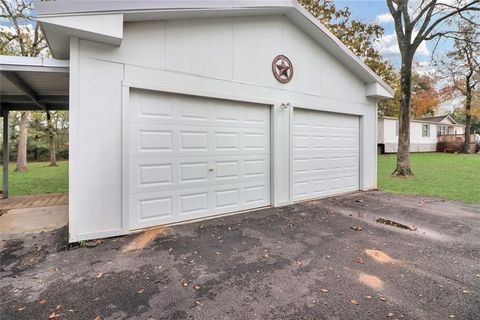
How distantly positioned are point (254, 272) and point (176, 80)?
11.6ft

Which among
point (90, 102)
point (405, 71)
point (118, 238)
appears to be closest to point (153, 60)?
point (90, 102)

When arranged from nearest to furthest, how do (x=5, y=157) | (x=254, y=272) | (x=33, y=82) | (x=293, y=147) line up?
(x=254, y=272) → (x=33, y=82) → (x=293, y=147) → (x=5, y=157)

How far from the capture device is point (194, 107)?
5.07m

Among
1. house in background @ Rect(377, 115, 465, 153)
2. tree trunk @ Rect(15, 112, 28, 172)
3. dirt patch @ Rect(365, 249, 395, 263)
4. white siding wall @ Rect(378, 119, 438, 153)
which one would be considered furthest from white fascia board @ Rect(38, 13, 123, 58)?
white siding wall @ Rect(378, 119, 438, 153)

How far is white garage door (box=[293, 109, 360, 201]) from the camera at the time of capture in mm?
6660

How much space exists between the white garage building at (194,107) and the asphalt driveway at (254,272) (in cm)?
77

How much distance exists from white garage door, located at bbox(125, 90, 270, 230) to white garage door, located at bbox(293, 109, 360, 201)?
1.03 metres

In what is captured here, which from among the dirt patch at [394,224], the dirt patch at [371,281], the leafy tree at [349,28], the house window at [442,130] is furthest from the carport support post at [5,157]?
the house window at [442,130]

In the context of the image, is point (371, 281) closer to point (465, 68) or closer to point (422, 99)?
point (465, 68)

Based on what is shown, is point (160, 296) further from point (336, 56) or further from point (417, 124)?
point (417, 124)

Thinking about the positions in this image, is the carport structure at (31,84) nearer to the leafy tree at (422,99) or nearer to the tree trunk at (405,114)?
the tree trunk at (405,114)

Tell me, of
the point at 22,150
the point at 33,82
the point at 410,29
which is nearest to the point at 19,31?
the point at 22,150

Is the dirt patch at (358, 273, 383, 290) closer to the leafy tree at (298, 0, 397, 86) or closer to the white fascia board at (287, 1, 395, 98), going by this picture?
the white fascia board at (287, 1, 395, 98)

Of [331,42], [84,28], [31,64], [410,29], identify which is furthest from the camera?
[410,29]
